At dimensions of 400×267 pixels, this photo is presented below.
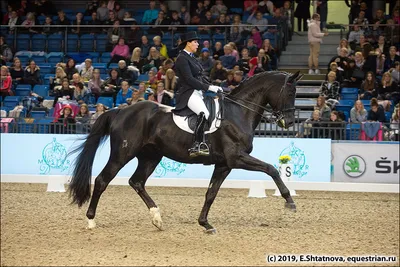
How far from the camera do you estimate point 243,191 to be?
15.4 m

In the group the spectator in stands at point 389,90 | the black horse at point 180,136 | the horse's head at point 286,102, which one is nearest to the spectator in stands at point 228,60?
the spectator in stands at point 389,90

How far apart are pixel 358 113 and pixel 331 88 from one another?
141 cm

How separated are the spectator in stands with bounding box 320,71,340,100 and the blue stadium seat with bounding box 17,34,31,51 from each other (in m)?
9.19

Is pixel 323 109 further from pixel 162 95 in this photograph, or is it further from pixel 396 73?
pixel 162 95

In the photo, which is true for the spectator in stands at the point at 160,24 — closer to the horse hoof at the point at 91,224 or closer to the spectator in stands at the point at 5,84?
the spectator in stands at the point at 5,84

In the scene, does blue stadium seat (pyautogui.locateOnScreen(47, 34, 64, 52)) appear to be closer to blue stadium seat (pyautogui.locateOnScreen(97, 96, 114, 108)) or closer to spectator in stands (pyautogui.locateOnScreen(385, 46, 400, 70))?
blue stadium seat (pyautogui.locateOnScreen(97, 96, 114, 108))

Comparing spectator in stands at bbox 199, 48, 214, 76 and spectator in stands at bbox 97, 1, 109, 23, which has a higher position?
spectator in stands at bbox 97, 1, 109, 23

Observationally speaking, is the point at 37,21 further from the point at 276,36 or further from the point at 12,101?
the point at 276,36

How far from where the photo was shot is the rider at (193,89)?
9820 mm

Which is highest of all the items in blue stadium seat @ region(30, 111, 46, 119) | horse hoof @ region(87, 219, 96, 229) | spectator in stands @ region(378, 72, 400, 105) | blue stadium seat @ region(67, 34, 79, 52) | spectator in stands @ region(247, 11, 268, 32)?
spectator in stands @ region(247, 11, 268, 32)

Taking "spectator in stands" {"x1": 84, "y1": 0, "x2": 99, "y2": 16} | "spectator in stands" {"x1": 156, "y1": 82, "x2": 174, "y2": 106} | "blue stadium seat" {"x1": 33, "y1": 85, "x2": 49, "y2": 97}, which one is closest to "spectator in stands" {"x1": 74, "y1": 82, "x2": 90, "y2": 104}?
"blue stadium seat" {"x1": 33, "y1": 85, "x2": 49, "y2": 97}

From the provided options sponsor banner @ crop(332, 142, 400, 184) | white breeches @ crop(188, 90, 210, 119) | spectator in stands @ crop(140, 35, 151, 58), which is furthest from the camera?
spectator in stands @ crop(140, 35, 151, 58)

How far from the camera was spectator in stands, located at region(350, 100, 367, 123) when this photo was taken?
16.2m

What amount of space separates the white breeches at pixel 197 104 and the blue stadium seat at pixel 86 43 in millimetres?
12630
